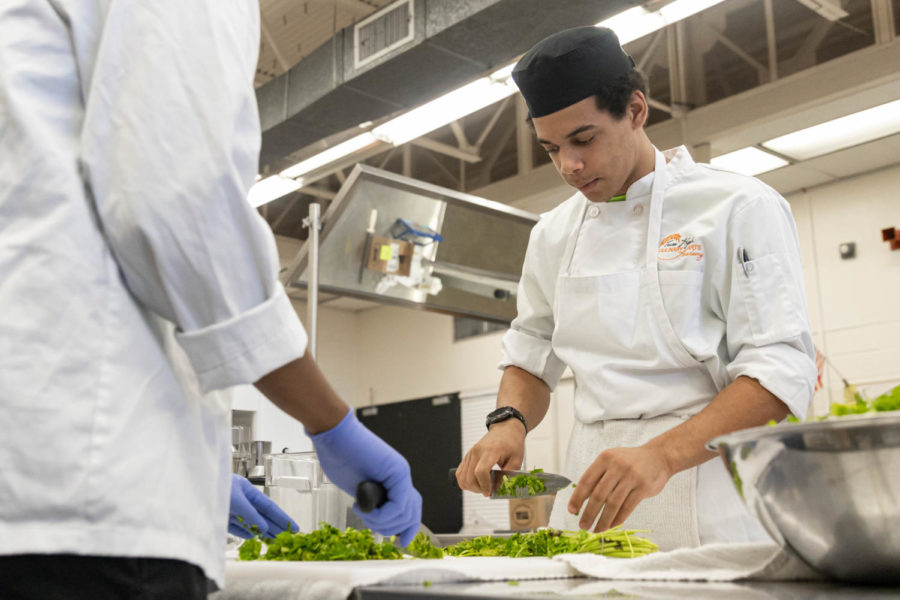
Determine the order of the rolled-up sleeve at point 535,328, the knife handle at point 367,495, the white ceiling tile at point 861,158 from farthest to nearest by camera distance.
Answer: the white ceiling tile at point 861,158, the rolled-up sleeve at point 535,328, the knife handle at point 367,495

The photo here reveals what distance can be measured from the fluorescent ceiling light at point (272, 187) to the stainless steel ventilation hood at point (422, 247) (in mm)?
1664

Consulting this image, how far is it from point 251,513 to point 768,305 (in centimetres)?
96

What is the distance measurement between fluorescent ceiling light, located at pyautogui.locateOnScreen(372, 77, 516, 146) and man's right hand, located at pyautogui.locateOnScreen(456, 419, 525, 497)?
2603 mm

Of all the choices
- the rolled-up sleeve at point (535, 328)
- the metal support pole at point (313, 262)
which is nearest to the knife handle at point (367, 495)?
the rolled-up sleeve at point (535, 328)

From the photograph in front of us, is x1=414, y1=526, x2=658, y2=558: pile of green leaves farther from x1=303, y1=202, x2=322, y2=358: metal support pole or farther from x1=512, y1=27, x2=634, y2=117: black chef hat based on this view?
x1=303, y1=202, x2=322, y2=358: metal support pole

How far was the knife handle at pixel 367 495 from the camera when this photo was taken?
950 millimetres

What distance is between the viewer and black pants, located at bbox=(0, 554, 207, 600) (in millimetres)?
697

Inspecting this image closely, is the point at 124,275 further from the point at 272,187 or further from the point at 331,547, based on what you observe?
the point at 272,187

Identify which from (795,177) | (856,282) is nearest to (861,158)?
(795,177)

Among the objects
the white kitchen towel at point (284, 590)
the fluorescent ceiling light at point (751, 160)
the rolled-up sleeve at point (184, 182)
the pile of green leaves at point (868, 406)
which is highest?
the fluorescent ceiling light at point (751, 160)

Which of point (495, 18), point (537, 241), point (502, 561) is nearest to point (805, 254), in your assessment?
point (495, 18)

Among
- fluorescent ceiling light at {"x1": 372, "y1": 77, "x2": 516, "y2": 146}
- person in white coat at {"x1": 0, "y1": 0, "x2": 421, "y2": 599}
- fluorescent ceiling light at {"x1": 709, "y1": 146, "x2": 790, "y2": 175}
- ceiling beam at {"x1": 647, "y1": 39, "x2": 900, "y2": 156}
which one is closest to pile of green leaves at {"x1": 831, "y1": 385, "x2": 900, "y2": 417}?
person in white coat at {"x1": 0, "y1": 0, "x2": 421, "y2": 599}

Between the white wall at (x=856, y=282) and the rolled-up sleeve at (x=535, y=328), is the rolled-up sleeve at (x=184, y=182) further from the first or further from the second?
the white wall at (x=856, y=282)

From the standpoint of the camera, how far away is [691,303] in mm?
1624
